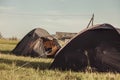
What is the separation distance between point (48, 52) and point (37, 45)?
0.79 metres

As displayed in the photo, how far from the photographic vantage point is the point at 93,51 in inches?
473

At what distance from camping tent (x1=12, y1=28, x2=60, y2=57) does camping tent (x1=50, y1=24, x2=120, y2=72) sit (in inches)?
275

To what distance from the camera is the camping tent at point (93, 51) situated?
38.8ft

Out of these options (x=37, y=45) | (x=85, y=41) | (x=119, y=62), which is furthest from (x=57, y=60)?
(x=37, y=45)

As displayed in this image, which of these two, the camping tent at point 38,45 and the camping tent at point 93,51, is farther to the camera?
the camping tent at point 38,45

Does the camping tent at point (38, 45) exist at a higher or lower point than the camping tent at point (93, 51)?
lower

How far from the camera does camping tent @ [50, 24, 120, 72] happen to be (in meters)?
11.8

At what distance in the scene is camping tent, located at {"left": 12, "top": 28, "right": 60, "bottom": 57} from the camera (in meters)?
20.0

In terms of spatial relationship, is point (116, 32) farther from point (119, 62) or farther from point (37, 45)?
point (37, 45)

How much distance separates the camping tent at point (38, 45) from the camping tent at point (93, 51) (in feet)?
22.9

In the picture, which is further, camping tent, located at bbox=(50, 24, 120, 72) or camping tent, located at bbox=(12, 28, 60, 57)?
camping tent, located at bbox=(12, 28, 60, 57)

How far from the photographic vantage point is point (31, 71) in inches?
444

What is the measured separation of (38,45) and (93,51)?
27.8ft

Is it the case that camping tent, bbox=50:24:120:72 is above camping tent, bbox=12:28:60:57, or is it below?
above
